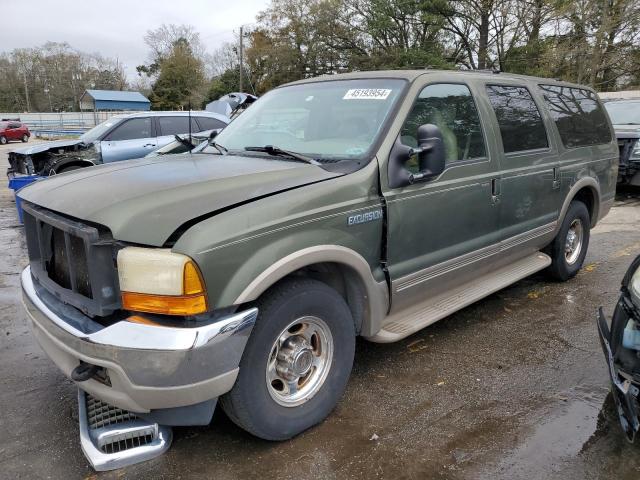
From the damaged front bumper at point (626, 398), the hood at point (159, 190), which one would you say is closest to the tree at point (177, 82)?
the hood at point (159, 190)

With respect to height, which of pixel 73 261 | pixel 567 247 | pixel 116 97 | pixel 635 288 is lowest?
pixel 567 247

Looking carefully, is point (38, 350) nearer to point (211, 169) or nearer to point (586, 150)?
point (211, 169)

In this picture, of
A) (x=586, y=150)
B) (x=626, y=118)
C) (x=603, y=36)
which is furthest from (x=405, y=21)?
(x=586, y=150)

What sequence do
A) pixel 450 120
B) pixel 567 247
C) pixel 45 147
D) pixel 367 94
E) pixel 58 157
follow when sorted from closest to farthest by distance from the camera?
pixel 367 94 → pixel 450 120 → pixel 567 247 → pixel 58 157 → pixel 45 147

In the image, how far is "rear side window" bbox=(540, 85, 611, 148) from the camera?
480cm

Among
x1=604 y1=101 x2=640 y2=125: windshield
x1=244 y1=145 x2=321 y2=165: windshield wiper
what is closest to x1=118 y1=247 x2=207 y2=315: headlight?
x1=244 y1=145 x2=321 y2=165: windshield wiper

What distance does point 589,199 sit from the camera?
541 centimetres

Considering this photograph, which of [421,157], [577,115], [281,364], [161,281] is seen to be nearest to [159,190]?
[161,281]

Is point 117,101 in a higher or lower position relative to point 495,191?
higher

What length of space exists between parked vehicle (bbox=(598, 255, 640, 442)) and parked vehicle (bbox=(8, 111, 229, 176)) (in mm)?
8638

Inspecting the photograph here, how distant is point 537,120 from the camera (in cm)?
450

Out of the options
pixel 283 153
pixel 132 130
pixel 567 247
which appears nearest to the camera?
pixel 283 153

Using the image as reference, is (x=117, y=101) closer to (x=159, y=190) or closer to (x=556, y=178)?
(x=556, y=178)

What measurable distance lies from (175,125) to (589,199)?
27.1ft
